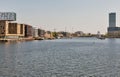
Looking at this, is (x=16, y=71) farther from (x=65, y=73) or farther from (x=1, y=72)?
(x=65, y=73)

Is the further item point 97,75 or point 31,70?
point 31,70

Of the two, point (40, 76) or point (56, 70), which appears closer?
point (40, 76)

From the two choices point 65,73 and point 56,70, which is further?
point 56,70

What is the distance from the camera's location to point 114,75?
40.4m

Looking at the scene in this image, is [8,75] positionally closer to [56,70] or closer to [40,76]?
[40,76]

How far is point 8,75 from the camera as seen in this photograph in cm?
3981

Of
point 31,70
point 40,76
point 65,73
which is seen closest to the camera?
point 40,76

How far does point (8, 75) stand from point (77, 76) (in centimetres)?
947

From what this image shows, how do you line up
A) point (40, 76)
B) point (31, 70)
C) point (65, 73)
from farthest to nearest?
point (31, 70) < point (65, 73) < point (40, 76)

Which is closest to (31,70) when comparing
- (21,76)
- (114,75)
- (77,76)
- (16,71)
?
(16,71)

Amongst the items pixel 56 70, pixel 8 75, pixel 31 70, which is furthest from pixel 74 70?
pixel 8 75

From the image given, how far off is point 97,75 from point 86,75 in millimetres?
1572

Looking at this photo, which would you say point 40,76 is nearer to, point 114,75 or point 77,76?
point 77,76

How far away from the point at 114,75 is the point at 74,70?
6.94 metres
